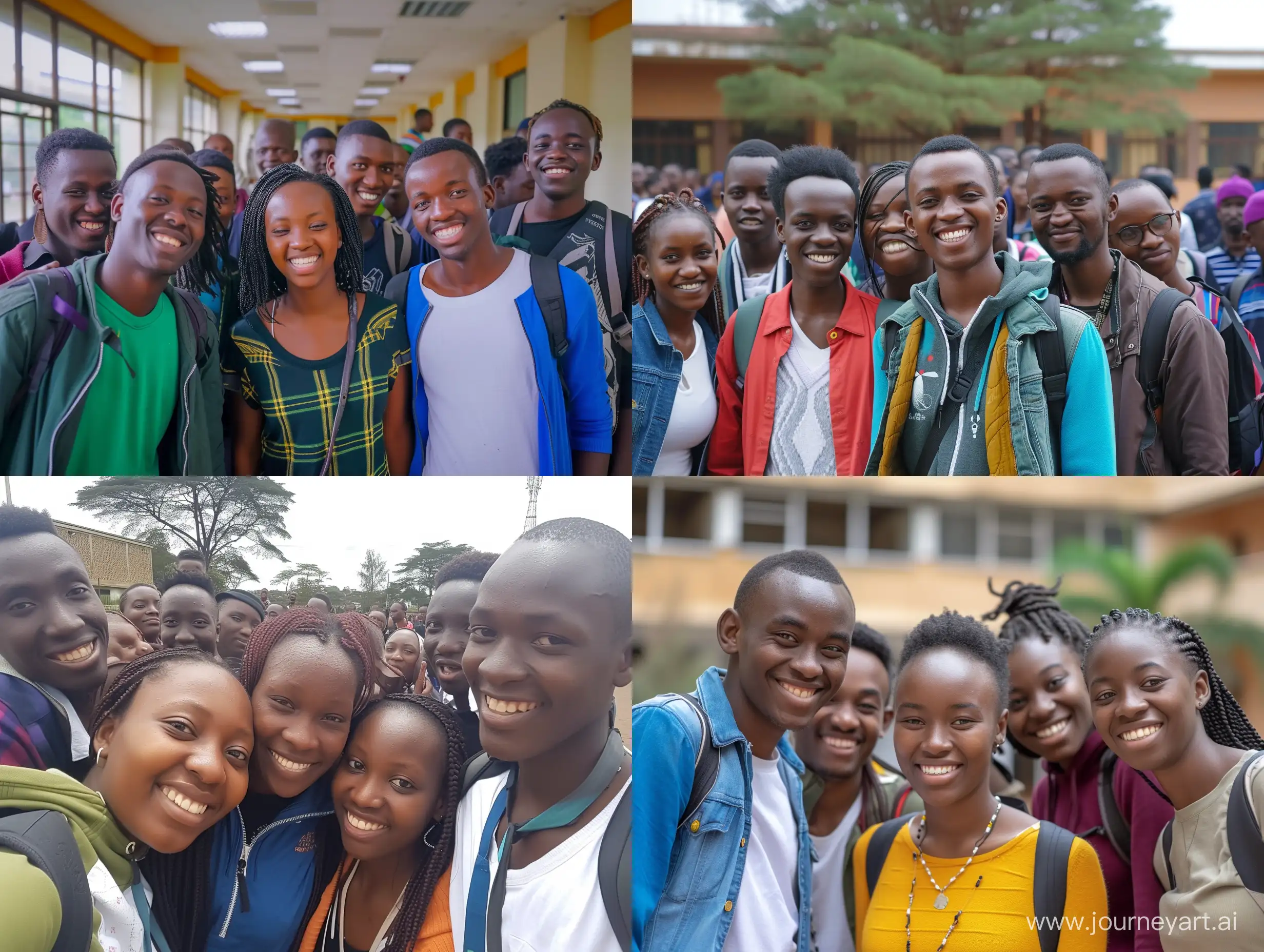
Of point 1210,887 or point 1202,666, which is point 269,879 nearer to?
point 1210,887

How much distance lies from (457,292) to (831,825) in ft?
6.73

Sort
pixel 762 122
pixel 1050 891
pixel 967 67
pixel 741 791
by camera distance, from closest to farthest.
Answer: pixel 1050 891 → pixel 741 791 → pixel 762 122 → pixel 967 67

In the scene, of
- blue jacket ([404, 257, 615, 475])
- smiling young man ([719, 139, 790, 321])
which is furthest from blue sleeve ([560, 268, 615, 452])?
smiling young man ([719, 139, 790, 321])

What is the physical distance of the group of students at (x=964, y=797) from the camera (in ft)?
10.4

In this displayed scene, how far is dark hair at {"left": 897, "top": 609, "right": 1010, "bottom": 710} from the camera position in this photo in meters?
3.32

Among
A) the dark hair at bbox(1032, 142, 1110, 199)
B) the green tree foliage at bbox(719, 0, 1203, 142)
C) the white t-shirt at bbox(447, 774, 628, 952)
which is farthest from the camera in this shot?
the green tree foliage at bbox(719, 0, 1203, 142)

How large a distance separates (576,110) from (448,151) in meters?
0.45

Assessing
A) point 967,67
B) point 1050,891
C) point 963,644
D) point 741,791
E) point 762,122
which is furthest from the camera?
point 967,67

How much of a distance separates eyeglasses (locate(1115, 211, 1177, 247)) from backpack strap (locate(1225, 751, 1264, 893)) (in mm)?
1637

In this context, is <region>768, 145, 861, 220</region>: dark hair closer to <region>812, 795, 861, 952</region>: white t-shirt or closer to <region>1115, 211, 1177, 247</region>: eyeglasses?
<region>1115, 211, 1177, 247</region>: eyeglasses

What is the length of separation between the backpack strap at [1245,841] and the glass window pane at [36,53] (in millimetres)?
4075

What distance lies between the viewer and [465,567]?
3447mm

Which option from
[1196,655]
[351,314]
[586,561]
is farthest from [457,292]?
[1196,655]

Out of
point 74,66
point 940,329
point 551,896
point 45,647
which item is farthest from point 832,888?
point 74,66
